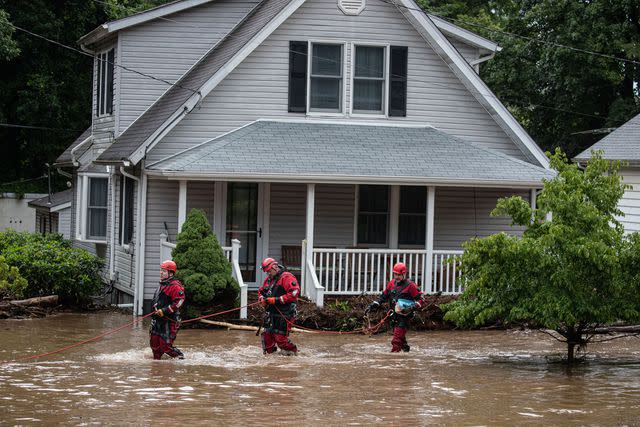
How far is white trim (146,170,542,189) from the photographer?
21.4 m

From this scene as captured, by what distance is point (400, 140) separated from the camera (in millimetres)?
23812

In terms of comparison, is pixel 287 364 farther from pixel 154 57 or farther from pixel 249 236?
pixel 154 57

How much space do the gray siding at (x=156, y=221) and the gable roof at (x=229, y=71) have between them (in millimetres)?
1127

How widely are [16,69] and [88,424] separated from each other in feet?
103

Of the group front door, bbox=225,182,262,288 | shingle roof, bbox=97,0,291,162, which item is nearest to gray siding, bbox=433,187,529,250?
front door, bbox=225,182,262,288

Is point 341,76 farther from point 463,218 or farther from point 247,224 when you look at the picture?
point 463,218

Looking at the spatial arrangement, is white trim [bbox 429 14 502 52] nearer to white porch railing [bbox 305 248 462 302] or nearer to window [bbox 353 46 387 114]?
window [bbox 353 46 387 114]

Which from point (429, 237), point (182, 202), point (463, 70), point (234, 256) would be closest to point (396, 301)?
point (234, 256)

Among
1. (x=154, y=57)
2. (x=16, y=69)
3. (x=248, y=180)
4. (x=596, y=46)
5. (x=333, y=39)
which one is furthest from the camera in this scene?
(x=16, y=69)

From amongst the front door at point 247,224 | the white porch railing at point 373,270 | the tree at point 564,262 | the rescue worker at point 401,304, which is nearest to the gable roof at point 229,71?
the front door at point 247,224

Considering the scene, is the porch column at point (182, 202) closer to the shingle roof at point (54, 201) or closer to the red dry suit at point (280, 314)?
the red dry suit at point (280, 314)

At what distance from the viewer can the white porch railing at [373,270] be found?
72.8ft

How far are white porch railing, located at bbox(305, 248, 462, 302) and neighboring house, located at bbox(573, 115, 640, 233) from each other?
5.75 m

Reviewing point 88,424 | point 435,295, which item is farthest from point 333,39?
point 88,424
